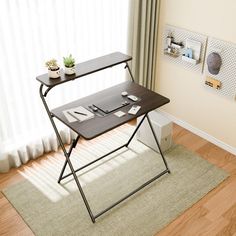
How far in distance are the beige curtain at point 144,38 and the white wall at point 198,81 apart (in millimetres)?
88

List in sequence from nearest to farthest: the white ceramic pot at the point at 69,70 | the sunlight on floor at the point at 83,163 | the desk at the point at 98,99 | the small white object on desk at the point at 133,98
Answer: the desk at the point at 98,99
the white ceramic pot at the point at 69,70
the small white object on desk at the point at 133,98
the sunlight on floor at the point at 83,163

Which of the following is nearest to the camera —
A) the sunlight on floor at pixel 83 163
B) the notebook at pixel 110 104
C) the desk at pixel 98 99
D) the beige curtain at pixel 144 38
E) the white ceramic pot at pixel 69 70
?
the desk at pixel 98 99

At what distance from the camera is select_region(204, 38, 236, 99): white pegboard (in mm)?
3133

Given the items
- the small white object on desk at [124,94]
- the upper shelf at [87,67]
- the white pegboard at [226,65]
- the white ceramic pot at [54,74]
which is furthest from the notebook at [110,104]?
the white pegboard at [226,65]

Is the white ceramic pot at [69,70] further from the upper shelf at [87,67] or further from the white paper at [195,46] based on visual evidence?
the white paper at [195,46]

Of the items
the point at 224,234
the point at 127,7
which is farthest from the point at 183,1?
the point at 224,234

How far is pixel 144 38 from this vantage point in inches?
141

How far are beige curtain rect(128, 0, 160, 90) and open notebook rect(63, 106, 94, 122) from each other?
1150 millimetres

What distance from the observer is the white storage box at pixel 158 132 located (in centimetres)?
333

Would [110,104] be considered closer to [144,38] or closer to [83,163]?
[83,163]

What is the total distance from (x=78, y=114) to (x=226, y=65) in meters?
1.45

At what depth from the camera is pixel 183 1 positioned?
338 cm

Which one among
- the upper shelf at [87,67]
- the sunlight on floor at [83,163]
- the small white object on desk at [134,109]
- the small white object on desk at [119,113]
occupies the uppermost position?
the upper shelf at [87,67]

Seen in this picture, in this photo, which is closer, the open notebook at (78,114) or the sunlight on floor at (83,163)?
the open notebook at (78,114)
